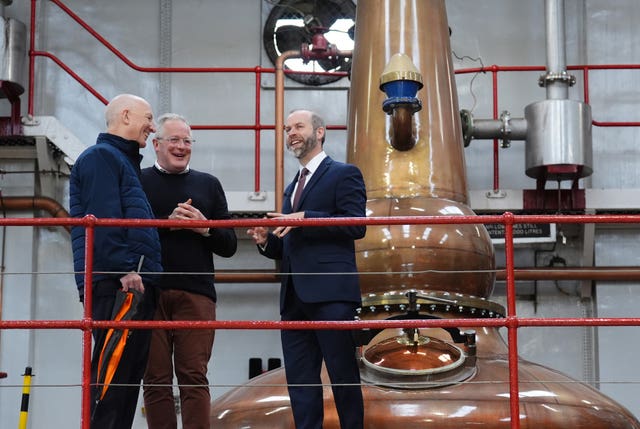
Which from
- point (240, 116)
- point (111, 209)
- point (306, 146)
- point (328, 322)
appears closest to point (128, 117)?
point (111, 209)

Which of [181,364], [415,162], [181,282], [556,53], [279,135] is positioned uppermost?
[556,53]

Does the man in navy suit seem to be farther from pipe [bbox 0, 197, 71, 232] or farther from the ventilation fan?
the ventilation fan

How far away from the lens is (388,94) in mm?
6152

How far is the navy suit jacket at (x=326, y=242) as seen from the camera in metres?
4.62

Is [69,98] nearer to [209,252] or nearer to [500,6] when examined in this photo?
[500,6]

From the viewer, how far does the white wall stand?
925cm

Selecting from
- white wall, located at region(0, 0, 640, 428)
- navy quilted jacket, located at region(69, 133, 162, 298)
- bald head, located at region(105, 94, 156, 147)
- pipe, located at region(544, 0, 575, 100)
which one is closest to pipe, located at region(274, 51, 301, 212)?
white wall, located at region(0, 0, 640, 428)

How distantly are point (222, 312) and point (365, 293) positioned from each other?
3.66 meters

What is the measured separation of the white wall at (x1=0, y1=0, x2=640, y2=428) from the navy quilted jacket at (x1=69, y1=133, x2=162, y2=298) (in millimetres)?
4959

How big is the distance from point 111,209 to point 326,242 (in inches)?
37.5

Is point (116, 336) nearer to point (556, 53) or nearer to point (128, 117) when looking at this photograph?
point (128, 117)

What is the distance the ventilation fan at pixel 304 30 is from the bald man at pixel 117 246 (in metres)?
5.28

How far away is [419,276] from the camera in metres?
5.96

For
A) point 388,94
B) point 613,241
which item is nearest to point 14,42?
point 388,94
